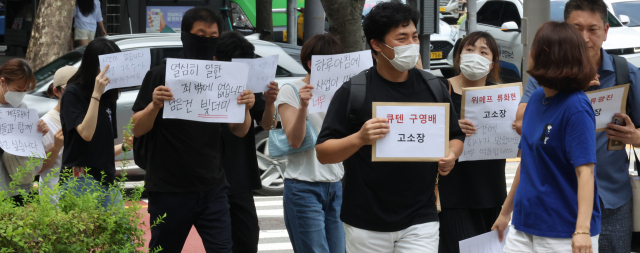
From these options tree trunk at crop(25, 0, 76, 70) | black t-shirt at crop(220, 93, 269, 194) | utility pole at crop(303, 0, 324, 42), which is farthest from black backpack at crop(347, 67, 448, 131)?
utility pole at crop(303, 0, 324, 42)

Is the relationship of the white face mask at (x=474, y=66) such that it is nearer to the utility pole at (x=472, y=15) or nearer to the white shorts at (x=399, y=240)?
the white shorts at (x=399, y=240)

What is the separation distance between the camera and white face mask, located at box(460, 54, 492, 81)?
4711mm

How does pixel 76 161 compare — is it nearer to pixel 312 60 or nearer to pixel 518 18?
pixel 312 60

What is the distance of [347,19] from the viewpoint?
8.06m

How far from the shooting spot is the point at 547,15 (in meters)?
8.97

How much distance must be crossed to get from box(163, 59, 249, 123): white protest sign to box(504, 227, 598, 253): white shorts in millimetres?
1596

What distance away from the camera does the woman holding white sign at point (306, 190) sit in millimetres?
4395

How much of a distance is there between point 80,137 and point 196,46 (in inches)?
37.2

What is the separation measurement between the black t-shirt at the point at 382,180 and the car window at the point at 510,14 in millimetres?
12155

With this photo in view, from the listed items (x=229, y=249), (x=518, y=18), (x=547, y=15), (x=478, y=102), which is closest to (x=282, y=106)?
(x=229, y=249)

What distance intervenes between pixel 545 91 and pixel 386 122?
0.79 m

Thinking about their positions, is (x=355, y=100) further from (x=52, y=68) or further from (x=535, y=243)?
(x=52, y=68)

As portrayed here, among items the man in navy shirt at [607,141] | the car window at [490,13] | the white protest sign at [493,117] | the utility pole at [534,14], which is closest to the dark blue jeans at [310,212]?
the white protest sign at [493,117]

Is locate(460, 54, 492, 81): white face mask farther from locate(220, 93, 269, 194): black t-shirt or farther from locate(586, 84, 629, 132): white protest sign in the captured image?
locate(220, 93, 269, 194): black t-shirt
